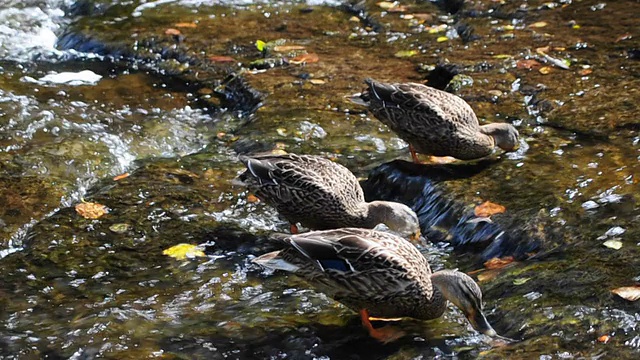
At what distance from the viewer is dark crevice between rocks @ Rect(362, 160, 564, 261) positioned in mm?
6051

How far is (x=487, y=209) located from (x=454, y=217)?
273mm

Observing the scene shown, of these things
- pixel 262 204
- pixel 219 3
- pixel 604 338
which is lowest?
pixel 262 204

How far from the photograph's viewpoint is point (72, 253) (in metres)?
6.59

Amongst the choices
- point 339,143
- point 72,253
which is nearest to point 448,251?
point 339,143

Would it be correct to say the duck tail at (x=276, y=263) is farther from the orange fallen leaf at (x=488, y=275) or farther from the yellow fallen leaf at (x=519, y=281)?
the yellow fallen leaf at (x=519, y=281)

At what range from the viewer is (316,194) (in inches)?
265

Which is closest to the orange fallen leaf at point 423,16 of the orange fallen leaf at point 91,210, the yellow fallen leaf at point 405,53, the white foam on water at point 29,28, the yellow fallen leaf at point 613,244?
the yellow fallen leaf at point 405,53

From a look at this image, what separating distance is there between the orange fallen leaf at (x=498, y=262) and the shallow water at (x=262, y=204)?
9 cm

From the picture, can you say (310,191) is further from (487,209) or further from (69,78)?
(69,78)

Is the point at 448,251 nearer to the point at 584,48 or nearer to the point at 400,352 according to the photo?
the point at 400,352

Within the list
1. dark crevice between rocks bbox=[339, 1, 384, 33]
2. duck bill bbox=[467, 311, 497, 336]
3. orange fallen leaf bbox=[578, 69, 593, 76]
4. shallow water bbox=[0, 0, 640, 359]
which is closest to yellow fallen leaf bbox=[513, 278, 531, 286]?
shallow water bbox=[0, 0, 640, 359]

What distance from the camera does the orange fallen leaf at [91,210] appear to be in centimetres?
721

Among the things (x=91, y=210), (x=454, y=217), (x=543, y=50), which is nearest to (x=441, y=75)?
(x=543, y=50)

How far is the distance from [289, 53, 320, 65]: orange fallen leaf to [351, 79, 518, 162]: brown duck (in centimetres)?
324
